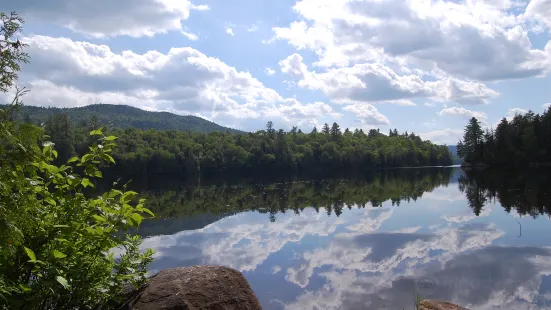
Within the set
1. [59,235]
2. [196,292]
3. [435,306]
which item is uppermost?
[59,235]

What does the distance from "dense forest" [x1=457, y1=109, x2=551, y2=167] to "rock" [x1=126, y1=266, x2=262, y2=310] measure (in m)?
110

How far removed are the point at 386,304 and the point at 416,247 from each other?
7.95 m

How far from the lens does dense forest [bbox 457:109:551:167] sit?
97.8 m

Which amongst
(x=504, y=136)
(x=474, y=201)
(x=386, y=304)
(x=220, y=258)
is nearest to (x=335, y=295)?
(x=386, y=304)

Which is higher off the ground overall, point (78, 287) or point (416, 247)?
point (78, 287)

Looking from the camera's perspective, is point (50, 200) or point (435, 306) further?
point (435, 306)

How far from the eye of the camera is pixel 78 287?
4016mm

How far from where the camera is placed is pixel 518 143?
10238 cm

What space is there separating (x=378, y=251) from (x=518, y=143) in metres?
101

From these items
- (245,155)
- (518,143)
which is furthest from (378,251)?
(245,155)

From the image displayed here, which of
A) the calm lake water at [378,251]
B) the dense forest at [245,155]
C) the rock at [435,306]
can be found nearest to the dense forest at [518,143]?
the dense forest at [245,155]

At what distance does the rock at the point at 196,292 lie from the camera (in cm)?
561

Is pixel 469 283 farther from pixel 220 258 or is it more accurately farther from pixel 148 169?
pixel 148 169

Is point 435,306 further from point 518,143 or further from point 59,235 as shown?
point 518,143
